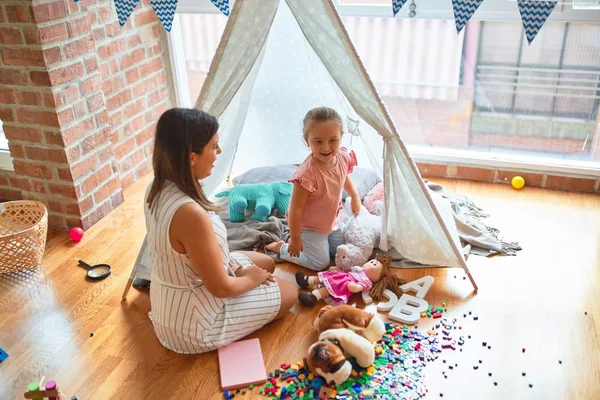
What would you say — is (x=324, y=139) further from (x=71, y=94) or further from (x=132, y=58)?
(x=132, y=58)

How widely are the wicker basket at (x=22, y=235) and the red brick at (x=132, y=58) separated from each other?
0.97 meters

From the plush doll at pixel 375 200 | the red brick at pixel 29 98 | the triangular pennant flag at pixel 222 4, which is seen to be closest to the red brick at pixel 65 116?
the red brick at pixel 29 98

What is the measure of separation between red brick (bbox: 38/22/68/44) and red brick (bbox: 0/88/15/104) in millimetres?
353

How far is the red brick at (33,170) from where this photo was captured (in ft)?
8.92

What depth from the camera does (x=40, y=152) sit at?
269 cm

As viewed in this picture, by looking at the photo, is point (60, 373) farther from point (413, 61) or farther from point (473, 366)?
point (413, 61)

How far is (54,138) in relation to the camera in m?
2.61

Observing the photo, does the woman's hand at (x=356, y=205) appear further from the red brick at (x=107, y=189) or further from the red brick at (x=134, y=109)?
the red brick at (x=134, y=109)

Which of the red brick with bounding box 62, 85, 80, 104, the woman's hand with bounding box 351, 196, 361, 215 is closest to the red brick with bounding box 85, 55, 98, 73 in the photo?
the red brick with bounding box 62, 85, 80, 104

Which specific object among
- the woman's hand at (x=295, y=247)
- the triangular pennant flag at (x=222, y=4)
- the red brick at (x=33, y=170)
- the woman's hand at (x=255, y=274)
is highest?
the triangular pennant flag at (x=222, y=4)

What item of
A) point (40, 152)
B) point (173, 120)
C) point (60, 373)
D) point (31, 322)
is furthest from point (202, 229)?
point (40, 152)

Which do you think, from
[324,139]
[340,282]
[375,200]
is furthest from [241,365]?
[375,200]

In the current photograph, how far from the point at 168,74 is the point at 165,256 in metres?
2.02

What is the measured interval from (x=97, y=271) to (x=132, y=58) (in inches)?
53.2
